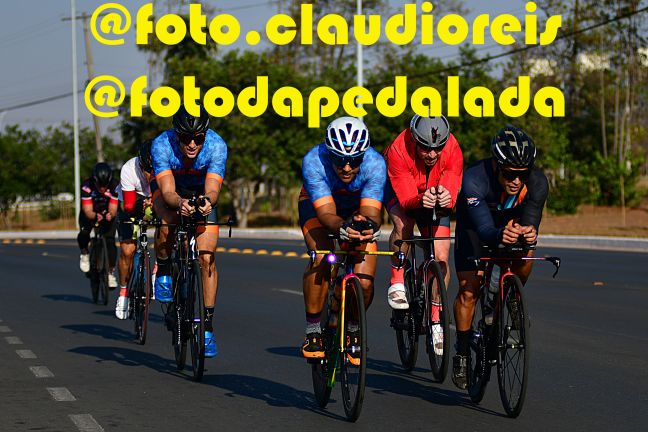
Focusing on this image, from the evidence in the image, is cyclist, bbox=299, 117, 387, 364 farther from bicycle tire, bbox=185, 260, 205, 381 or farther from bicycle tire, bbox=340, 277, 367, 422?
bicycle tire, bbox=185, 260, 205, 381

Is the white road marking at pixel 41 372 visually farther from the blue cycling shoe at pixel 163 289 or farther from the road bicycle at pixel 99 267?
the road bicycle at pixel 99 267

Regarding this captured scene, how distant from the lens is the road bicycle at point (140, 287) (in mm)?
11852

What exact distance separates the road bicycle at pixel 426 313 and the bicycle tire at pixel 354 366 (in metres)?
1.03

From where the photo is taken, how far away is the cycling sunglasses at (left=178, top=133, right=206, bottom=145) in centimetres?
1002

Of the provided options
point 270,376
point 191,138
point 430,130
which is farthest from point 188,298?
point 430,130

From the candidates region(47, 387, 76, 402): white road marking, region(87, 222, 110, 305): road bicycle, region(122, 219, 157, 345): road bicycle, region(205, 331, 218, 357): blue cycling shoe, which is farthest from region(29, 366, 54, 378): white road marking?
region(87, 222, 110, 305): road bicycle

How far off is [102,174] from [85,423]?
833 cm

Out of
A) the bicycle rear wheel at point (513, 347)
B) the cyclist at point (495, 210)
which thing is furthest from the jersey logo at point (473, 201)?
the bicycle rear wheel at point (513, 347)

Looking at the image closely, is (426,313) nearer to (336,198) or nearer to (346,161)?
(336,198)

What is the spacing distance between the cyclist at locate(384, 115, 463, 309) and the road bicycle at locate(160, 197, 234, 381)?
133 cm

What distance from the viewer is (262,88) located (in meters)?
54.7

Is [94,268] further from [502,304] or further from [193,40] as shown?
[193,40]

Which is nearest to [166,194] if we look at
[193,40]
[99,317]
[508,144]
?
[508,144]

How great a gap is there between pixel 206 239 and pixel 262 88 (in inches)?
1769
